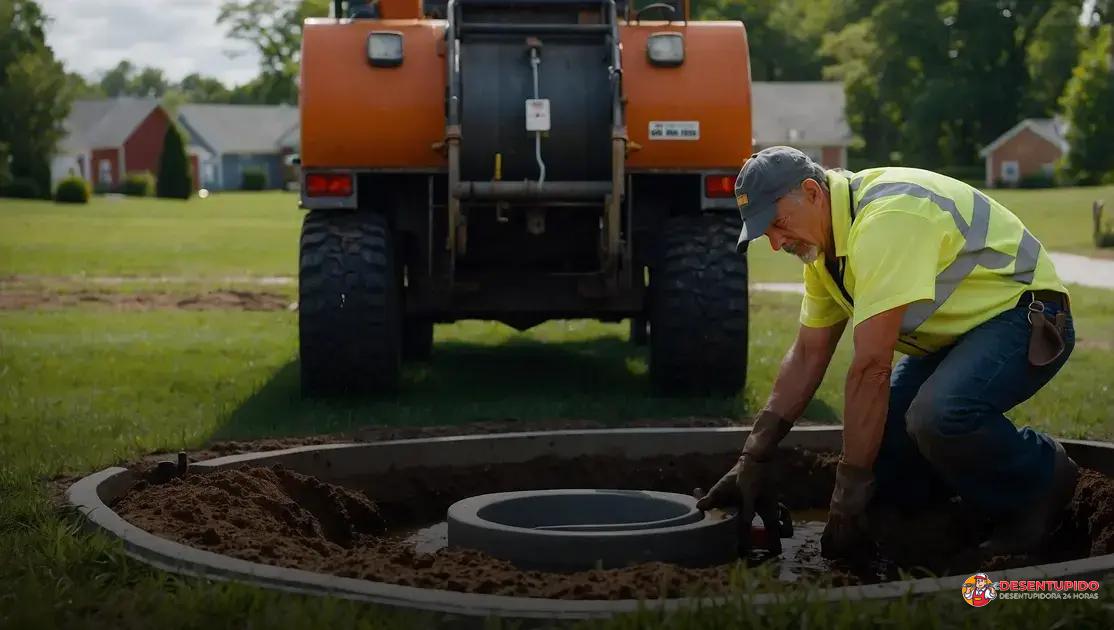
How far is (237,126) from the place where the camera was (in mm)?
90500

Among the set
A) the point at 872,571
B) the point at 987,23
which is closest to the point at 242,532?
the point at 872,571

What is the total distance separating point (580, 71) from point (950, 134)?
62.5 metres

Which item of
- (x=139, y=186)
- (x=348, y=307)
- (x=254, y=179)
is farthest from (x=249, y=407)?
(x=254, y=179)

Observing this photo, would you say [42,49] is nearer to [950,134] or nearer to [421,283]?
[950,134]

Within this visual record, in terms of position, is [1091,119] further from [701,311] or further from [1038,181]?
[701,311]

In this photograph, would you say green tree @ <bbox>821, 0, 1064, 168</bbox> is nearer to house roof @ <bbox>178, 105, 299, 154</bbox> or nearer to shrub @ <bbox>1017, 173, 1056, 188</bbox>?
shrub @ <bbox>1017, 173, 1056, 188</bbox>

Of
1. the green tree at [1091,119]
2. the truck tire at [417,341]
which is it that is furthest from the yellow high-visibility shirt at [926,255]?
the green tree at [1091,119]

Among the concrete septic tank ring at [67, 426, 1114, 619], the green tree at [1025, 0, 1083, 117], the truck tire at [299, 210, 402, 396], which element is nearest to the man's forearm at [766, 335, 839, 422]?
the concrete septic tank ring at [67, 426, 1114, 619]

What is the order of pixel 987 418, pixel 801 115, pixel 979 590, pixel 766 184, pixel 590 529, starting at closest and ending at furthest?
1. pixel 979 590
2. pixel 766 184
3. pixel 987 418
4. pixel 590 529
5. pixel 801 115

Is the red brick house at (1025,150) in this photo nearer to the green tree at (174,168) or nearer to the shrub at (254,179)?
the green tree at (174,168)

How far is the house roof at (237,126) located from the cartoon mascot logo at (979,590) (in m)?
87.1

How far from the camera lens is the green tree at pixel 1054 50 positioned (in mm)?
64562

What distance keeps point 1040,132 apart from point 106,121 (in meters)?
46.7

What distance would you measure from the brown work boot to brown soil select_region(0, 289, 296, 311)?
34.3ft
